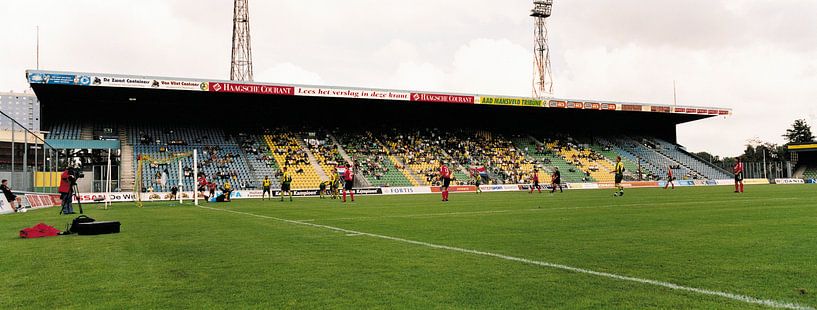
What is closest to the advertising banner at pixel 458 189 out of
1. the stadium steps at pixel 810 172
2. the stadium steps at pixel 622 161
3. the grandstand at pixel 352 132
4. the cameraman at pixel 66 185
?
the grandstand at pixel 352 132

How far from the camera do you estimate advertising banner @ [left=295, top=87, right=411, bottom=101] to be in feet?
157

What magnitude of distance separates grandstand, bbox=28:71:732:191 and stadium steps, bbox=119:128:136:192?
0.10 meters

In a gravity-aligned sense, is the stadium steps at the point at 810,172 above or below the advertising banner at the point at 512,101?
below

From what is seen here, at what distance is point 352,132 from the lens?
2239 inches

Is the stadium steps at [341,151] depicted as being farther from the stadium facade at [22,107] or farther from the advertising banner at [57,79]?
the stadium facade at [22,107]

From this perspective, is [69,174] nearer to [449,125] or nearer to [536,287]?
[536,287]

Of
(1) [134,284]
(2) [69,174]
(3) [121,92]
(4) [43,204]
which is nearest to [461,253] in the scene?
(1) [134,284]

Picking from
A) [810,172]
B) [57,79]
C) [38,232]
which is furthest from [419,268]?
[810,172]

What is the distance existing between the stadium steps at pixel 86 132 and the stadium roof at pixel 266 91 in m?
2.53

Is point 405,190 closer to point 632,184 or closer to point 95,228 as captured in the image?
point 632,184

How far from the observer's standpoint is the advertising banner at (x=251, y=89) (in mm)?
44688

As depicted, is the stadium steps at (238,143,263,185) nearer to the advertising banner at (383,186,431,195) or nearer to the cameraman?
the advertising banner at (383,186,431,195)

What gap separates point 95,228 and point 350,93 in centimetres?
3858

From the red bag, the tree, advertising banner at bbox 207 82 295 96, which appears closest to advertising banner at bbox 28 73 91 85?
advertising banner at bbox 207 82 295 96
